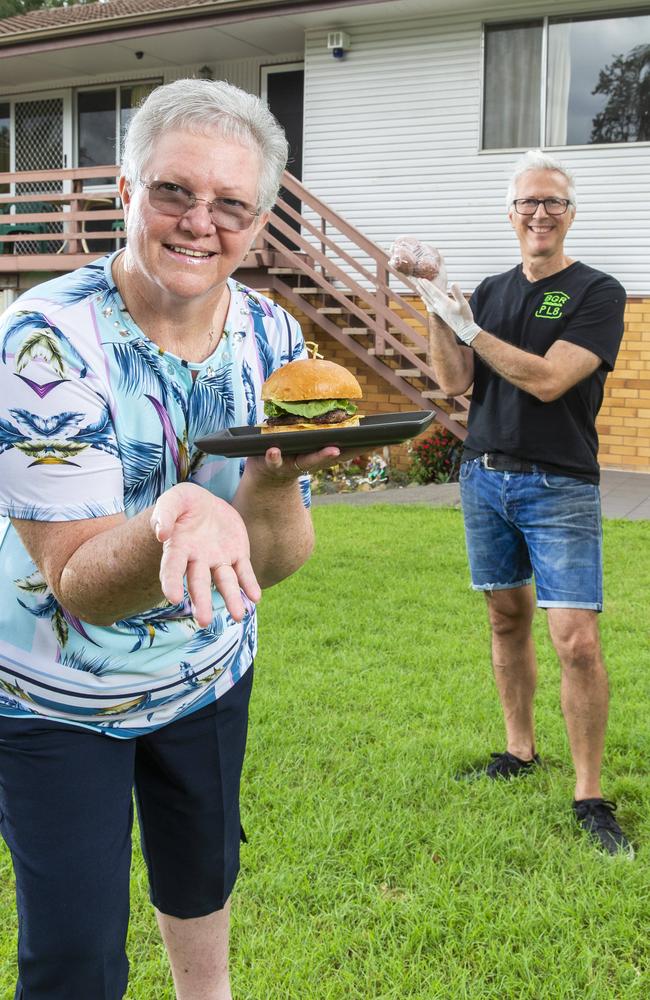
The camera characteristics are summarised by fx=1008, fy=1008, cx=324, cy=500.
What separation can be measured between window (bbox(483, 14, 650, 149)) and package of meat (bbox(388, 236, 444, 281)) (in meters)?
10.6

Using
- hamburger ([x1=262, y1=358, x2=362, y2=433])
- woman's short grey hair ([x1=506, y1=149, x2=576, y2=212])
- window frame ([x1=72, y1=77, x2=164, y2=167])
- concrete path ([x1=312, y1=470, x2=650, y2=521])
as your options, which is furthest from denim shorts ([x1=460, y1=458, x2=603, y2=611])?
window frame ([x1=72, y1=77, x2=164, y2=167])

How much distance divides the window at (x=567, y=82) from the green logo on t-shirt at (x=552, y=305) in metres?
10.7

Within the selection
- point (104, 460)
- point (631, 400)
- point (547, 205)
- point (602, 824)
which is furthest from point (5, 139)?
point (104, 460)

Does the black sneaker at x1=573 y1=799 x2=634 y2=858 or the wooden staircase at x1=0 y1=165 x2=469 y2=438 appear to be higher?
the wooden staircase at x1=0 y1=165 x2=469 y2=438

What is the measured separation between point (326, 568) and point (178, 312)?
630 cm

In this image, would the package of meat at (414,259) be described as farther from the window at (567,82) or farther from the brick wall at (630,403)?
the window at (567,82)

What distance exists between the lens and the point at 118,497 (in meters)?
1.94

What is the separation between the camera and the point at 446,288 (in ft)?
14.3

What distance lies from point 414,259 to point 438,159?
11.3 m

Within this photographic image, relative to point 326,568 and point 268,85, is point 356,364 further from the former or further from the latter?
point 326,568

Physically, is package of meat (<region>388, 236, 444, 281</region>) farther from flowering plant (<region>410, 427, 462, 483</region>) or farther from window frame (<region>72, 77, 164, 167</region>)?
window frame (<region>72, 77, 164, 167</region>)

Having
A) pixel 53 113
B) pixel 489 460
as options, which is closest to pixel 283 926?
pixel 489 460

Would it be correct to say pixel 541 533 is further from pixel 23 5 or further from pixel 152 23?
pixel 23 5

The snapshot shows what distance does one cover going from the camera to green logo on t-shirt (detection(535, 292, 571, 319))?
4098mm
